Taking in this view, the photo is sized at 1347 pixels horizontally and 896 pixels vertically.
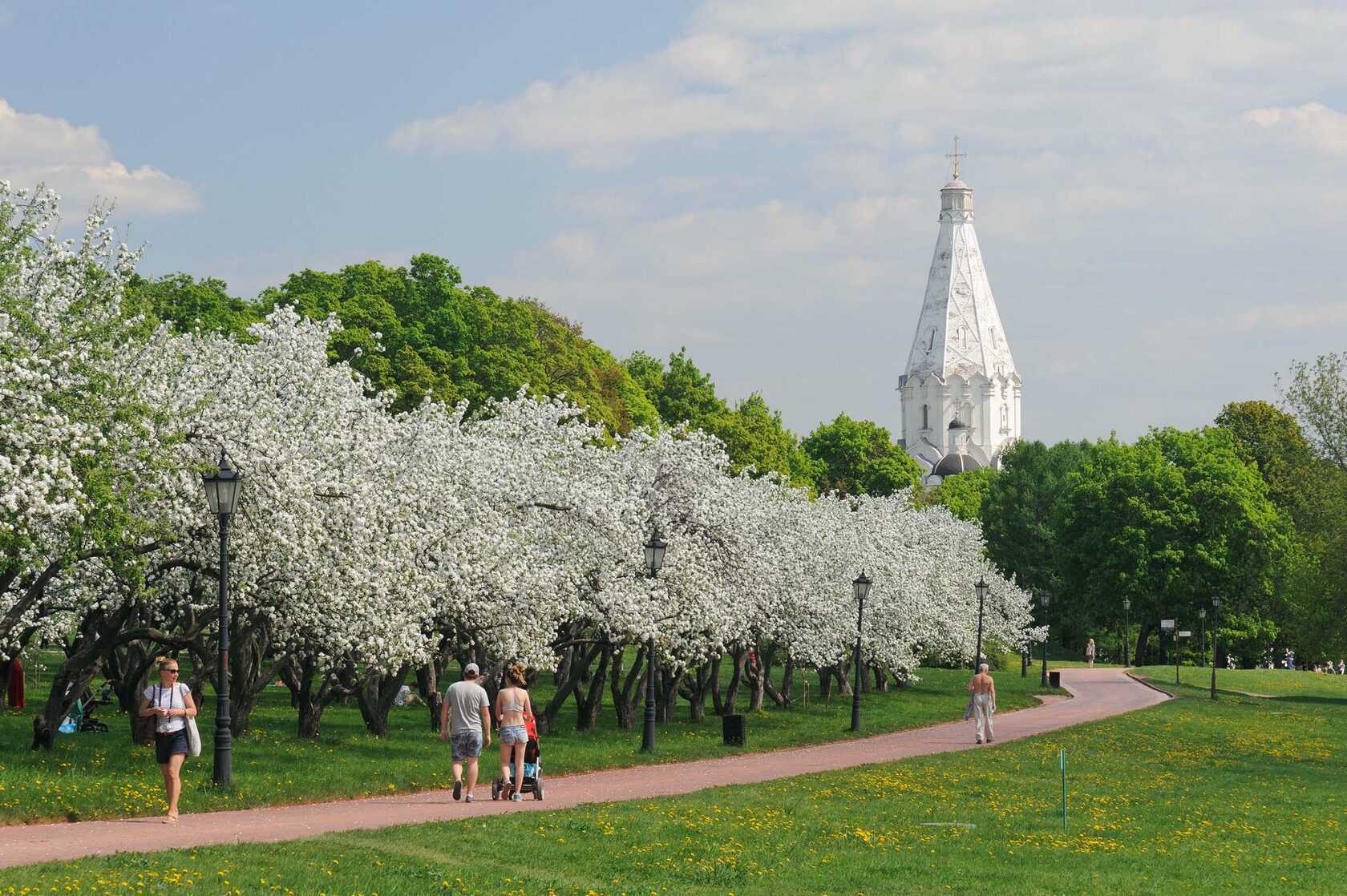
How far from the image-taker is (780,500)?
4362cm

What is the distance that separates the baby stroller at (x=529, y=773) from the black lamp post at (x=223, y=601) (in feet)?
11.9

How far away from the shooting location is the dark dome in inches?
7288

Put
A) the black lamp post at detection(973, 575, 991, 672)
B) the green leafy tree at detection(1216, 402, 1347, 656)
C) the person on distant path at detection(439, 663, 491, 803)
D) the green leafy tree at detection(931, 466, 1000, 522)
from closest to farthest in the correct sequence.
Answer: the person on distant path at detection(439, 663, 491, 803)
the black lamp post at detection(973, 575, 991, 672)
the green leafy tree at detection(1216, 402, 1347, 656)
the green leafy tree at detection(931, 466, 1000, 522)

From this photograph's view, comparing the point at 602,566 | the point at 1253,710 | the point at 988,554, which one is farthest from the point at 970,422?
the point at 602,566

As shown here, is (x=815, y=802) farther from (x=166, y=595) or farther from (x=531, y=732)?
(x=166, y=595)

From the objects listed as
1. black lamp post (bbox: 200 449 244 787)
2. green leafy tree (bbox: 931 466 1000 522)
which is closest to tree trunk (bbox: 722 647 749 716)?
black lamp post (bbox: 200 449 244 787)

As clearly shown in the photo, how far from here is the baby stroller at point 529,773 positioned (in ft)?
68.0

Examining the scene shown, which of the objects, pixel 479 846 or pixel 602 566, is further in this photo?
pixel 602 566

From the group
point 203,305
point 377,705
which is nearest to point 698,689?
point 377,705

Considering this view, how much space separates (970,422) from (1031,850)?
179m

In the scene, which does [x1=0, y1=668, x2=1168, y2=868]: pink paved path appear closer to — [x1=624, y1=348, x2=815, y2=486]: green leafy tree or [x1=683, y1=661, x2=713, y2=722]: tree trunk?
[x1=683, y1=661, x2=713, y2=722]: tree trunk

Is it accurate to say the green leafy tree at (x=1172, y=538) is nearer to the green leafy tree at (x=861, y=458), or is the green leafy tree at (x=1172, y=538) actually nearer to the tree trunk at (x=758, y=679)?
the green leafy tree at (x=861, y=458)

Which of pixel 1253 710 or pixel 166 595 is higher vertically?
pixel 166 595

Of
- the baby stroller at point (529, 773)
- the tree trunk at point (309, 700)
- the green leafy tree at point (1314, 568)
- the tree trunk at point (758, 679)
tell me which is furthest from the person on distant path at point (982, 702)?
the green leafy tree at point (1314, 568)
